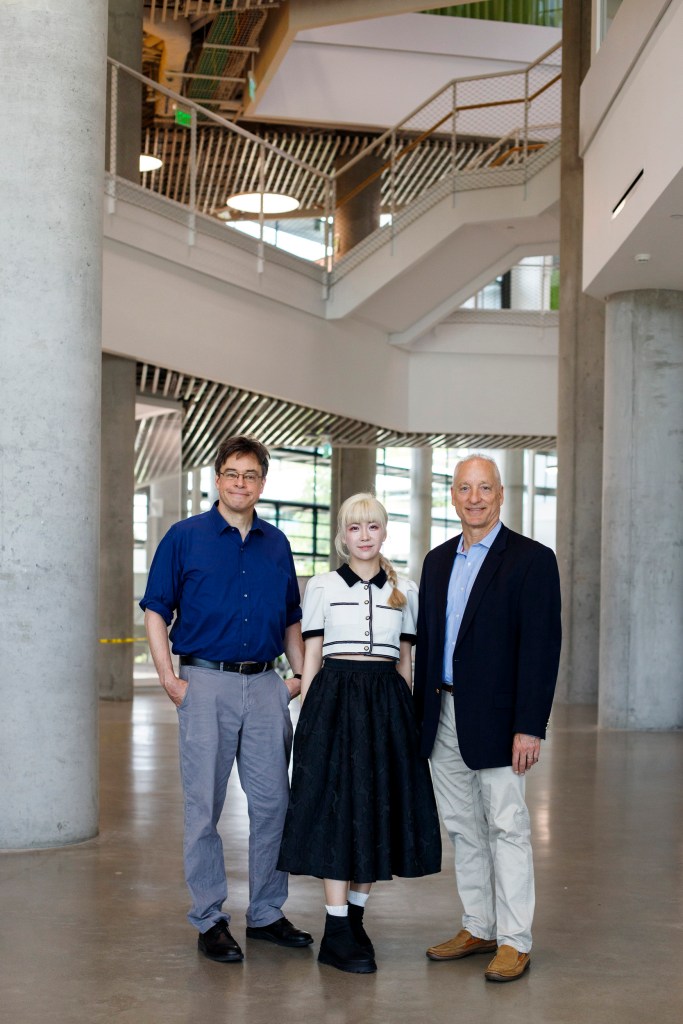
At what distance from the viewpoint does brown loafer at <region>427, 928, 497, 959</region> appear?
4332 millimetres

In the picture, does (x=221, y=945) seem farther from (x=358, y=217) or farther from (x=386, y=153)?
(x=386, y=153)

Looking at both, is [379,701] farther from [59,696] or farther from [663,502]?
[663,502]

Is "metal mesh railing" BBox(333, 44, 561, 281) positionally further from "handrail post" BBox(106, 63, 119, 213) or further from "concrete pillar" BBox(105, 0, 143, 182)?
"handrail post" BBox(106, 63, 119, 213)

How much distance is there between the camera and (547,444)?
69.3 ft

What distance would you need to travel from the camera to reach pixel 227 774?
4.51 meters

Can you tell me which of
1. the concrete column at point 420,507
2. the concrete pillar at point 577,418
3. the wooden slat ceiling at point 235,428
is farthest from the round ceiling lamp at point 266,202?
the concrete column at point 420,507

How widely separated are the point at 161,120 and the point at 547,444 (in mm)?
7815

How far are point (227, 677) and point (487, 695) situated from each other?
90cm

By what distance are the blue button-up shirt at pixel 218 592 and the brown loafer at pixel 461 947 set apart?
1.13 m

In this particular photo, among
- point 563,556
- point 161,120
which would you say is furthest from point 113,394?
point 161,120

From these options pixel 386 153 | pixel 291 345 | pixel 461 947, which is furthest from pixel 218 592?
pixel 386 153

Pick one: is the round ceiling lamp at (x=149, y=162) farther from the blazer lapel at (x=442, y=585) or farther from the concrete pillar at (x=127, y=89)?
the blazer lapel at (x=442, y=585)

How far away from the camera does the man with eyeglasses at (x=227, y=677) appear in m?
4.41

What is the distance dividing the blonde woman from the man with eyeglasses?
0.23 meters
